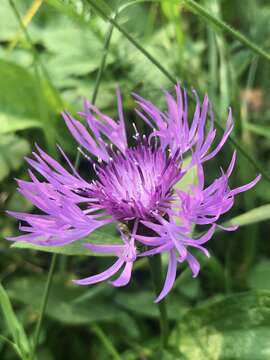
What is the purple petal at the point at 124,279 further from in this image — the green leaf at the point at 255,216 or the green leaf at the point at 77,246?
the green leaf at the point at 255,216

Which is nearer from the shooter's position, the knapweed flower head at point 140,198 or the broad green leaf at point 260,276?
the knapweed flower head at point 140,198

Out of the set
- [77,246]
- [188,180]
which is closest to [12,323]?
[77,246]

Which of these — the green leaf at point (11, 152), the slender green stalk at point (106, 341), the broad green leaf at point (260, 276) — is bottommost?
the slender green stalk at point (106, 341)

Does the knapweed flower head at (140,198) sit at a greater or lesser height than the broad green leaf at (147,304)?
greater

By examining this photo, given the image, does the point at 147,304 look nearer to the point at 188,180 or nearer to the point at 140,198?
the point at 188,180

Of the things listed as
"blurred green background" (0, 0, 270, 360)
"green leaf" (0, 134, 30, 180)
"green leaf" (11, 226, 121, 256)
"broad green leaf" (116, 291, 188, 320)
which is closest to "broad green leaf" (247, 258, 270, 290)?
"blurred green background" (0, 0, 270, 360)

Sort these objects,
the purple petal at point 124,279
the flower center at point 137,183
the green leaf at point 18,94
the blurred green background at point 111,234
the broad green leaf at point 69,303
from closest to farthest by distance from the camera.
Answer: the purple petal at point 124,279
the flower center at point 137,183
the blurred green background at point 111,234
the broad green leaf at point 69,303
the green leaf at point 18,94

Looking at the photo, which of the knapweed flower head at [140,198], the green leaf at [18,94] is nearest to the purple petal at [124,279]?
the knapweed flower head at [140,198]

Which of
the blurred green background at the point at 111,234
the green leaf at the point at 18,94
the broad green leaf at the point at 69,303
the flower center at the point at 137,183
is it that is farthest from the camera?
the green leaf at the point at 18,94
